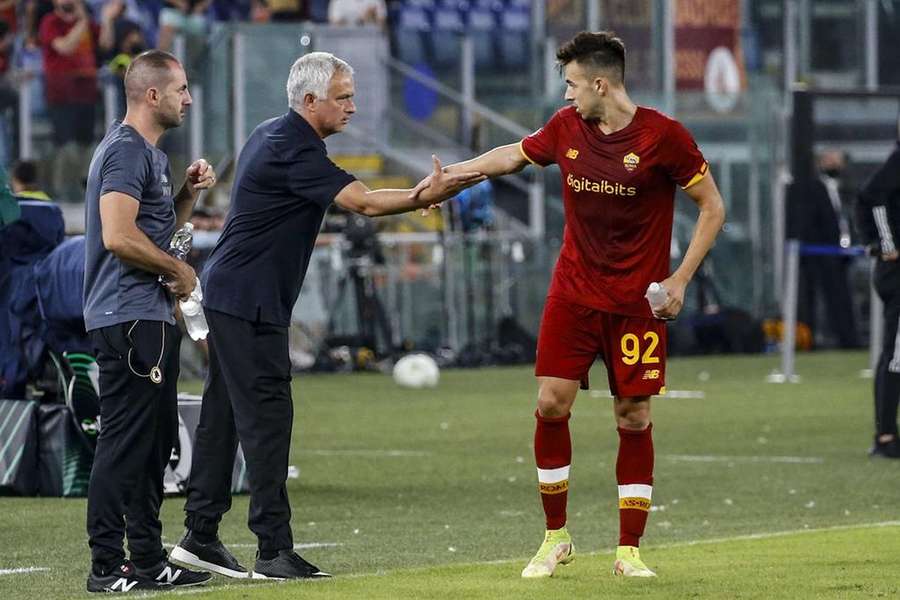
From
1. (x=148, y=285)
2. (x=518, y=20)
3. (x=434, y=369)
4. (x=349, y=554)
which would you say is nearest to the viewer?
(x=148, y=285)

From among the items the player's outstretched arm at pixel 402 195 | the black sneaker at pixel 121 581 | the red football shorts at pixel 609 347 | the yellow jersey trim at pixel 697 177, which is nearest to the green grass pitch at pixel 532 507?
the black sneaker at pixel 121 581

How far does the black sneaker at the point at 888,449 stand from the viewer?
1423 cm

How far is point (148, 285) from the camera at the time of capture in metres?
8.12

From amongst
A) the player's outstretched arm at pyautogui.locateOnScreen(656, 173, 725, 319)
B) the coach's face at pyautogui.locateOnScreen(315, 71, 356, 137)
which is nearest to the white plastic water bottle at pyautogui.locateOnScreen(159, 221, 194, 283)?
the coach's face at pyautogui.locateOnScreen(315, 71, 356, 137)

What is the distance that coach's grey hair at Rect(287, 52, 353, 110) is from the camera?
27.1ft

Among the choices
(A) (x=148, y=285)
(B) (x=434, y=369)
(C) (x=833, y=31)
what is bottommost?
(B) (x=434, y=369)

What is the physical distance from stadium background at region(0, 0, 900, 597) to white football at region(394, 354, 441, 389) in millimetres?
282

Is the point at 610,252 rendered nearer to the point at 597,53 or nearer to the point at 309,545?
the point at 597,53

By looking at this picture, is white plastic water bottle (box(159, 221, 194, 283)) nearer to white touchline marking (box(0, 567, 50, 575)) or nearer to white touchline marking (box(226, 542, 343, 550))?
white touchline marking (box(0, 567, 50, 575))

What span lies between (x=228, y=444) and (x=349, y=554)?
1024 mm

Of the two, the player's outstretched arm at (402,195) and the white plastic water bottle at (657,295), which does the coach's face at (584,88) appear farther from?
the white plastic water bottle at (657,295)

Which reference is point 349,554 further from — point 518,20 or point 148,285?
point 518,20

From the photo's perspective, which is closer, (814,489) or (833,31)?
(814,489)

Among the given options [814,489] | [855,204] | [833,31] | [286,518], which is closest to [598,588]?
[286,518]
